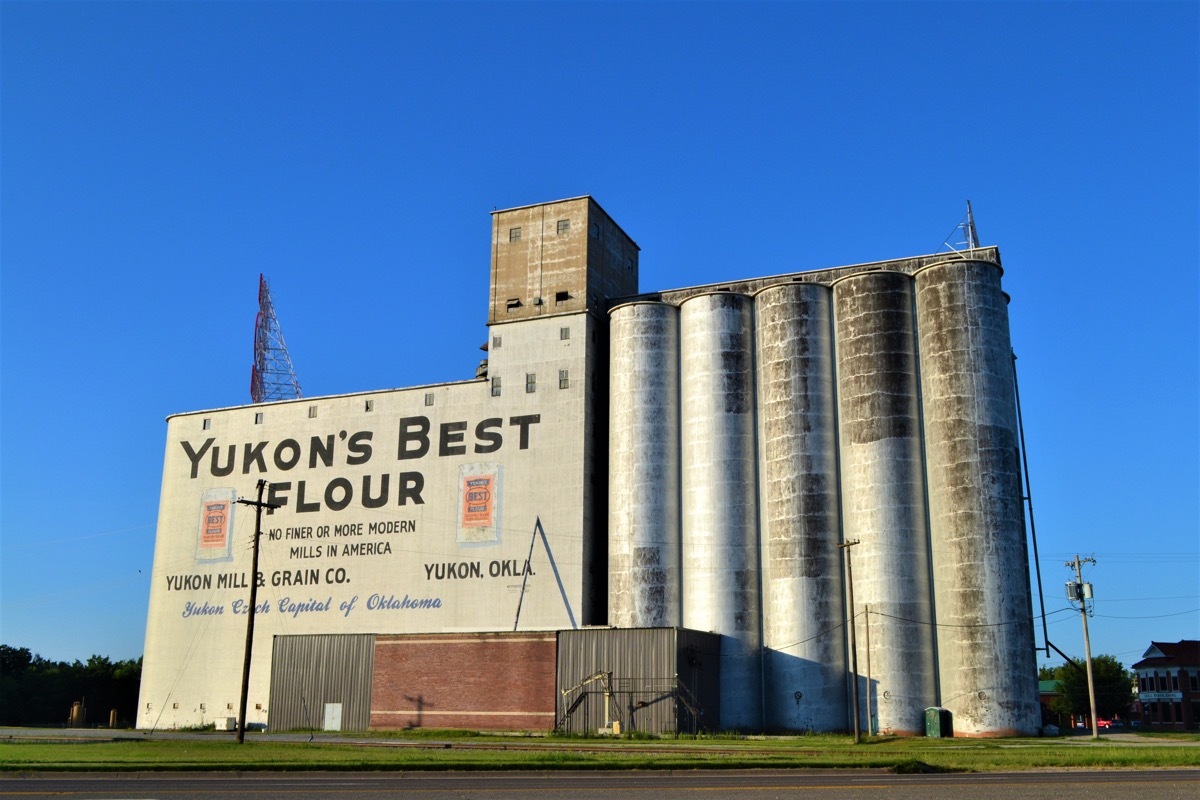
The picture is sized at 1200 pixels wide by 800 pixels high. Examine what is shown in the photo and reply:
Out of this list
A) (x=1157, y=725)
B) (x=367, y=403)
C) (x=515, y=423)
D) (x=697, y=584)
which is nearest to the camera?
(x=697, y=584)

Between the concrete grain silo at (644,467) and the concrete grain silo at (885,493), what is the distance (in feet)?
31.5

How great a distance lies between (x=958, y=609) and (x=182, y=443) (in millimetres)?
52254

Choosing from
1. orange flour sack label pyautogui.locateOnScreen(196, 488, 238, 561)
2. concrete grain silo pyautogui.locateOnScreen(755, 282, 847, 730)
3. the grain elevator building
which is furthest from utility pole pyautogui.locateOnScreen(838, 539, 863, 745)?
orange flour sack label pyautogui.locateOnScreen(196, 488, 238, 561)

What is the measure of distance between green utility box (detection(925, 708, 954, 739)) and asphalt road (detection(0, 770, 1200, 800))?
93.6ft

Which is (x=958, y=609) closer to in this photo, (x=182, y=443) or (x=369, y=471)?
(x=369, y=471)

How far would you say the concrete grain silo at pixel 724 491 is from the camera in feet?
187

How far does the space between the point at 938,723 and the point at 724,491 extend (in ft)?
52.7

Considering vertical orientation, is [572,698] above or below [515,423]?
below

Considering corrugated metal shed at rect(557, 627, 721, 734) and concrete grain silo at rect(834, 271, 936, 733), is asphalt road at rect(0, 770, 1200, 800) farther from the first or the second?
concrete grain silo at rect(834, 271, 936, 733)

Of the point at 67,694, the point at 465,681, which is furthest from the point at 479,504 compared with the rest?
the point at 67,694

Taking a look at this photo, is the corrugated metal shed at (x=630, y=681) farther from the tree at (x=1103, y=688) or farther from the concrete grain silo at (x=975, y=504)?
the tree at (x=1103, y=688)

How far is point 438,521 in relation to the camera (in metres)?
65.2

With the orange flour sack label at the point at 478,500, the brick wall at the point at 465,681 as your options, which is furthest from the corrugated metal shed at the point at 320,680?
the orange flour sack label at the point at 478,500

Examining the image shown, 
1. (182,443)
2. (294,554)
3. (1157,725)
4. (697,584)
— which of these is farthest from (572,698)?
(1157,725)
